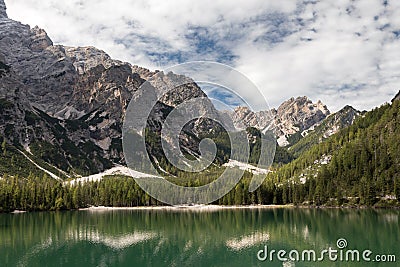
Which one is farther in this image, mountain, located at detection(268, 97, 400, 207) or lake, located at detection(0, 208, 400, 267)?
mountain, located at detection(268, 97, 400, 207)

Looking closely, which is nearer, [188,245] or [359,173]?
[188,245]

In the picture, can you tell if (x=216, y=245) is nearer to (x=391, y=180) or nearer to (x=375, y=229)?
(x=375, y=229)

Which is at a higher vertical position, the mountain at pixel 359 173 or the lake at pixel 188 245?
the mountain at pixel 359 173

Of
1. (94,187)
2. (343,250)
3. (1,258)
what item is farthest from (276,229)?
(94,187)

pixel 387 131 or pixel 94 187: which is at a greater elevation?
pixel 387 131

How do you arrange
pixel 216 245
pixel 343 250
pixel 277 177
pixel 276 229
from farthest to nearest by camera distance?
1. pixel 277 177
2. pixel 276 229
3. pixel 216 245
4. pixel 343 250

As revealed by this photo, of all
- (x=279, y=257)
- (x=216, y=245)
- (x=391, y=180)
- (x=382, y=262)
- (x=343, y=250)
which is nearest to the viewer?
(x=382, y=262)

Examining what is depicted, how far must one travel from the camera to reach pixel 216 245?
5050cm

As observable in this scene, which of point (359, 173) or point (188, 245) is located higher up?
point (359, 173)

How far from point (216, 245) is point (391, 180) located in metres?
82.2

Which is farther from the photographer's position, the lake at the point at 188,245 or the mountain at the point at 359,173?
the mountain at the point at 359,173

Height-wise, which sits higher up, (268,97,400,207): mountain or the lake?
(268,97,400,207): mountain

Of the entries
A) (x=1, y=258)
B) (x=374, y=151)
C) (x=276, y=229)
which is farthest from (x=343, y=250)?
(x=374, y=151)

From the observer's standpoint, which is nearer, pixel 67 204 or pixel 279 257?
pixel 279 257
